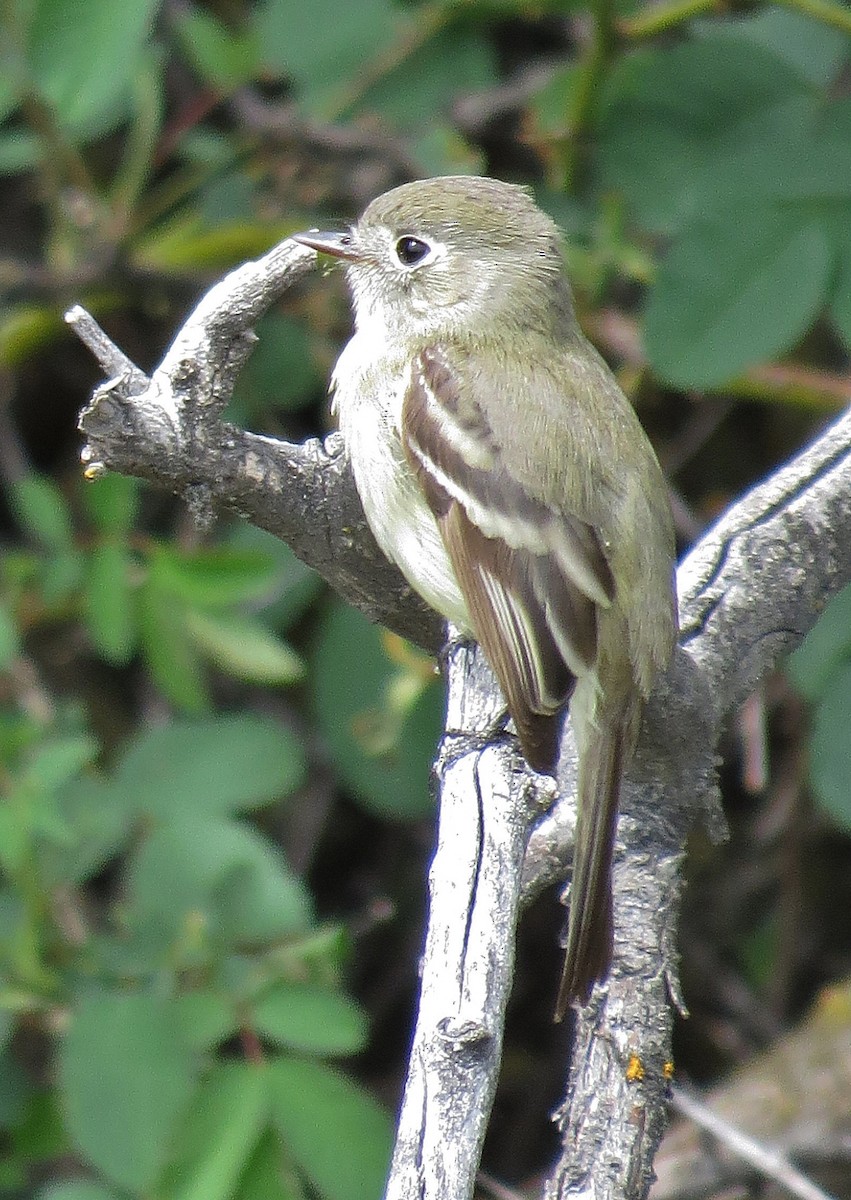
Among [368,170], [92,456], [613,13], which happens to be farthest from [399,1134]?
[368,170]

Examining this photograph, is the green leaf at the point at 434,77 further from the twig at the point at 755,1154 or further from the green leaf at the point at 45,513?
the twig at the point at 755,1154

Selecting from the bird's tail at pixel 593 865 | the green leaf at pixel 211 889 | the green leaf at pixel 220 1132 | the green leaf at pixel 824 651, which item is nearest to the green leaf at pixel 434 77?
the green leaf at pixel 824 651

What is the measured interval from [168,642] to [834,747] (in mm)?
1426

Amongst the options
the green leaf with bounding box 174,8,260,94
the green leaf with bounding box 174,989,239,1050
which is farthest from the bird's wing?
the green leaf with bounding box 174,8,260,94

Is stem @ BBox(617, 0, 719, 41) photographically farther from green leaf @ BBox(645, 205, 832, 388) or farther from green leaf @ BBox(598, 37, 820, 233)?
green leaf @ BBox(645, 205, 832, 388)

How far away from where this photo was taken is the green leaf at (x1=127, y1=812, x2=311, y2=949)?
2930mm

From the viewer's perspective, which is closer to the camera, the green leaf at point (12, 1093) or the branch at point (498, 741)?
the branch at point (498, 741)

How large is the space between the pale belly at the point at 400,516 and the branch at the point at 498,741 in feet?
0.15

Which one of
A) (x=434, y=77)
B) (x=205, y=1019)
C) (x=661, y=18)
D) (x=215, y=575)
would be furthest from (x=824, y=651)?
(x=434, y=77)

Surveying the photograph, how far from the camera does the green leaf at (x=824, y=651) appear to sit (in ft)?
9.86

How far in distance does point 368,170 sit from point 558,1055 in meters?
2.53

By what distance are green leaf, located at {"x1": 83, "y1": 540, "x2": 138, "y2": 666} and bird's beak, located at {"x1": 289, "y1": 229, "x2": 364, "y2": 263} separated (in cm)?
83

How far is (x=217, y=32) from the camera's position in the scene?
399 cm

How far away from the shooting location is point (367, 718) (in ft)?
11.7
